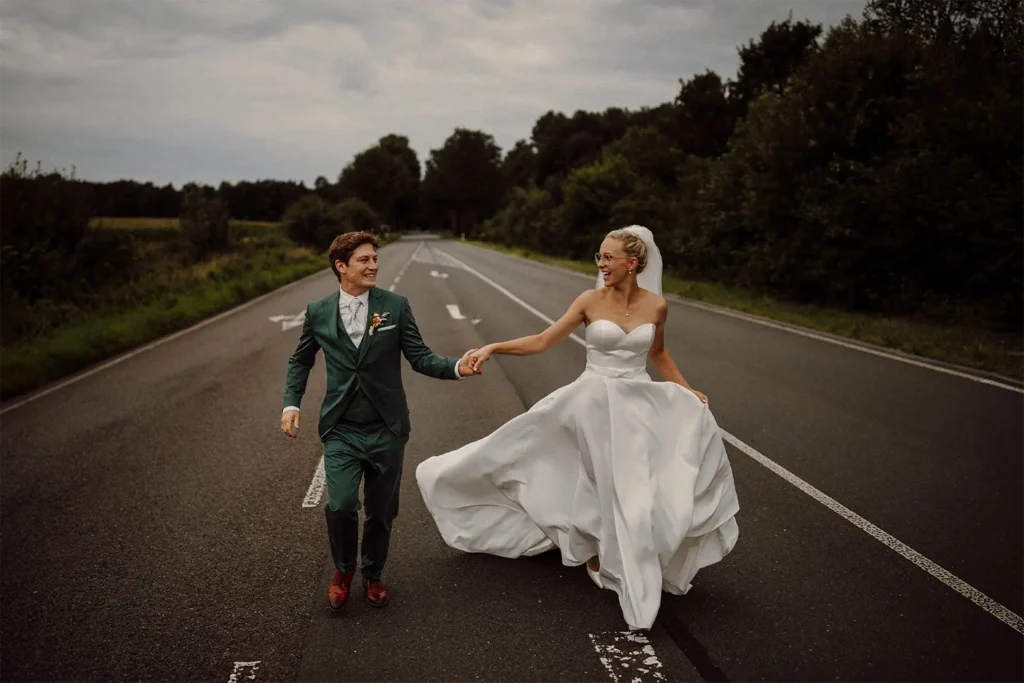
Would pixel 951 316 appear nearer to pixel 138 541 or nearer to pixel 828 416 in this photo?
pixel 828 416

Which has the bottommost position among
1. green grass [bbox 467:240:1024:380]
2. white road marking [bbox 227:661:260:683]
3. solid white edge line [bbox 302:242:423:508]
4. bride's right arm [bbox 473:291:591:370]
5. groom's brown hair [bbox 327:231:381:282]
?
solid white edge line [bbox 302:242:423:508]

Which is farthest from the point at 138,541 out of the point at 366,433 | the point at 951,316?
the point at 951,316

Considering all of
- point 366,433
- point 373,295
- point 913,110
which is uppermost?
point 913,110

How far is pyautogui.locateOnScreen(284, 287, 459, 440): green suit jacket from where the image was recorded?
12.7ft

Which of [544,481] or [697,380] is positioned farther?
[697,380]

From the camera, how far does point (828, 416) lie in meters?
7.84

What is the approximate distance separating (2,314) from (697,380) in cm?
1270

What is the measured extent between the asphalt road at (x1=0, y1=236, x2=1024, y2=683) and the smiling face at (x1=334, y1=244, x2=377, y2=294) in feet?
5.69

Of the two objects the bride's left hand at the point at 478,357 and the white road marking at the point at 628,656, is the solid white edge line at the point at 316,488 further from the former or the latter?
the white road marking at the point at 628,656

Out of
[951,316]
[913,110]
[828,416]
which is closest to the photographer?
[828,416]

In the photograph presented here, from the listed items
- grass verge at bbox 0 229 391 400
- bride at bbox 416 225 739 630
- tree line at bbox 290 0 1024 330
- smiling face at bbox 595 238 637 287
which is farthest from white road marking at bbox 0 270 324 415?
tree line at bbox 290 0 1024 330

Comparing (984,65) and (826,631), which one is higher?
(984,65)

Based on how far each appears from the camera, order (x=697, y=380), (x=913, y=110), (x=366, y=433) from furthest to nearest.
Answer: (x=913, y=110) → (x=697, y=380) → (x=366, y=433)

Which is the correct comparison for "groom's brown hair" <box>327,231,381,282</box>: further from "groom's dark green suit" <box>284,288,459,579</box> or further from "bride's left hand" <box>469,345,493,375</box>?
"bride's left hand" <box>469,345,493,375</box>
